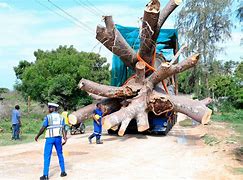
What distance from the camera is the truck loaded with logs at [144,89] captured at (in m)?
13.7

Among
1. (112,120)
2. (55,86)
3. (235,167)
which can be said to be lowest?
(235,167)

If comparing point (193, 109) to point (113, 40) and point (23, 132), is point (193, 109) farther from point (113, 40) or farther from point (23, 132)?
point (23, 132)

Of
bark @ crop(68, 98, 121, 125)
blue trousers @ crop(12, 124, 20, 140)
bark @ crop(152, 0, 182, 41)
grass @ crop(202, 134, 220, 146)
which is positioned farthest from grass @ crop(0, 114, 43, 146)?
grass @ crop(202, 134, 220, 146)

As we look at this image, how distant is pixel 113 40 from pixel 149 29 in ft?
4.39

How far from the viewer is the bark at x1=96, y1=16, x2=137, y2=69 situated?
13.7 metres

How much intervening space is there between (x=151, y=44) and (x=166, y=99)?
2101 millimetres

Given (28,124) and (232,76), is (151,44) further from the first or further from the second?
(232,76)

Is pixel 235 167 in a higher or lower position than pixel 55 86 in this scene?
lower

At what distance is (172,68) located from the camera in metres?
14.2

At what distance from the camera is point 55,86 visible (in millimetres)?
25141

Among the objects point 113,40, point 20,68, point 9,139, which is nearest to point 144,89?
point 113,40

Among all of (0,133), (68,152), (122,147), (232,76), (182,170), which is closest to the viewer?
(182,170)

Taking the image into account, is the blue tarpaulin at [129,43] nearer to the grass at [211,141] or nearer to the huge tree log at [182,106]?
the huge tree log at [182,106]

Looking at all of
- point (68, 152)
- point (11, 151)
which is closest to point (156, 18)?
point (68, 152)
